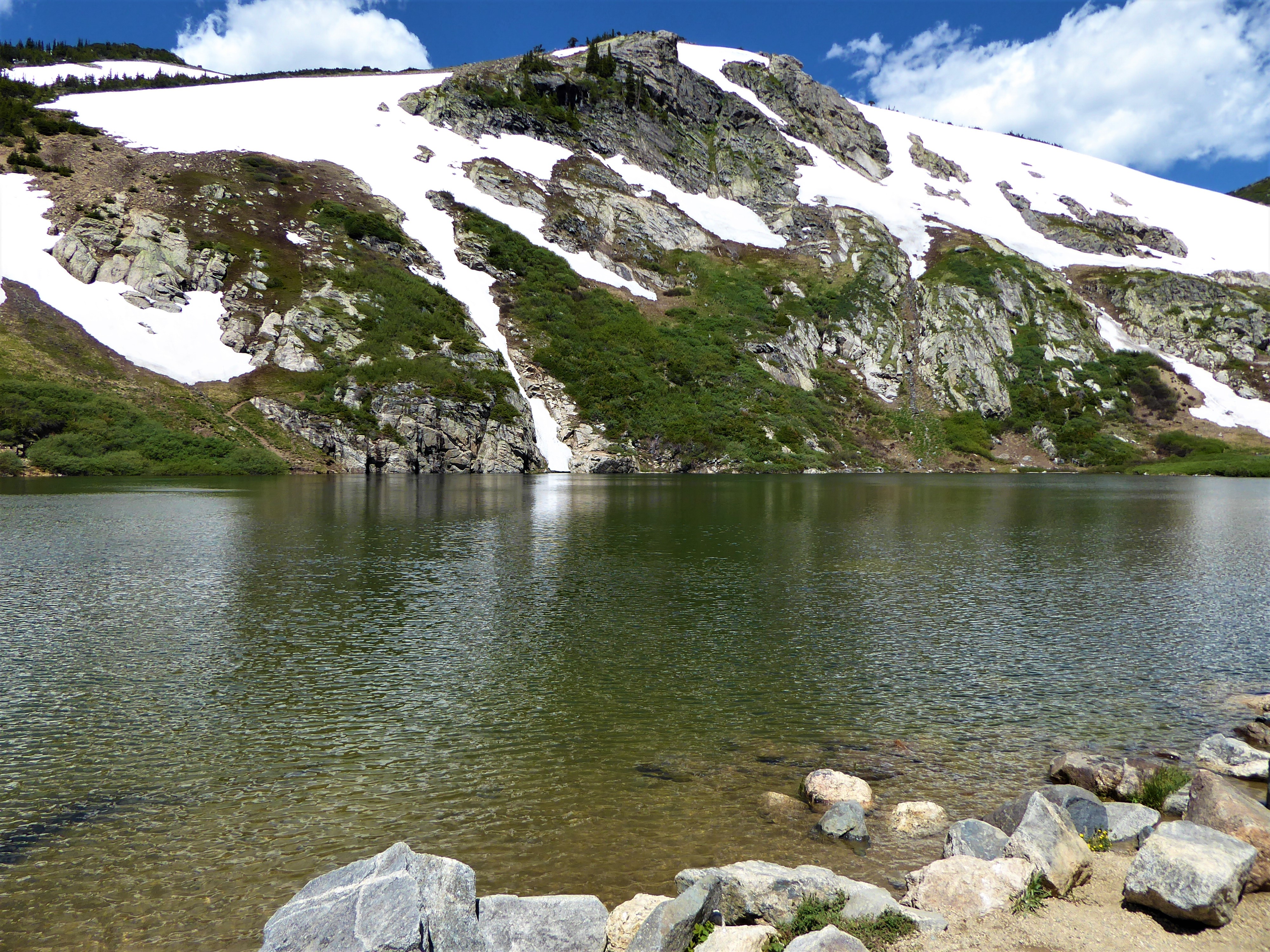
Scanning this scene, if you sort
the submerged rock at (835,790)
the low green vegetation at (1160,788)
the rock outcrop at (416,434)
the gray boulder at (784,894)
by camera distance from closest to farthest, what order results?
the gray boulder at (784,894), the low green vegetation at (1160,788), the submerged rock at (835,790), the rock outcrop at (416,434)

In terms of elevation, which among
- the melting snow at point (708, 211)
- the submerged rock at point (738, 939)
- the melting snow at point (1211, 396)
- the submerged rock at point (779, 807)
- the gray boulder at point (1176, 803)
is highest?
the melting snow at point (708, 211)

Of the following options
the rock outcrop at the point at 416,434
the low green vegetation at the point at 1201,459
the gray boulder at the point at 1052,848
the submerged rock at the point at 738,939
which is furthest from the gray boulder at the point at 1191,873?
the low green vegetation at the point at 1201,459

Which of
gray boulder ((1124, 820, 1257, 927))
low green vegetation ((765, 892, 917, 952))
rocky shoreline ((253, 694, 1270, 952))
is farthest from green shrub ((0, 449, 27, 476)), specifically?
gray boulder ((1124, 820, 1257, 927))

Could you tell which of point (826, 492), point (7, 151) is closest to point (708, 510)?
point (826, 492)

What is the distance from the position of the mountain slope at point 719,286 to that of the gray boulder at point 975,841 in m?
90.1

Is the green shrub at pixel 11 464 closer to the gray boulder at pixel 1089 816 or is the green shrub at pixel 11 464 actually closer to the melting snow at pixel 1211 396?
the gray boulder at pixel 1089 816

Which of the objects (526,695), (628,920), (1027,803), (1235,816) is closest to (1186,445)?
(1027,803)

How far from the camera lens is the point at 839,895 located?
876 centimetres

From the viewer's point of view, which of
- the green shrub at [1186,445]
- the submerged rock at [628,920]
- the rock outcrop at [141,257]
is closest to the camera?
the submerged rock at [628,920]

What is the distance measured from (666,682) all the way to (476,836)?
783 cm

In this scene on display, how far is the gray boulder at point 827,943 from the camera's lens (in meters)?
7.28

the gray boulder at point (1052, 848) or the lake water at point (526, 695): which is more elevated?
the gray boulder at point (1052, 848)

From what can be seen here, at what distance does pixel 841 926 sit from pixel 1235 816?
5.42 metres

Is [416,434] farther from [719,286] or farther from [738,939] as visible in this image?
[738,939]
